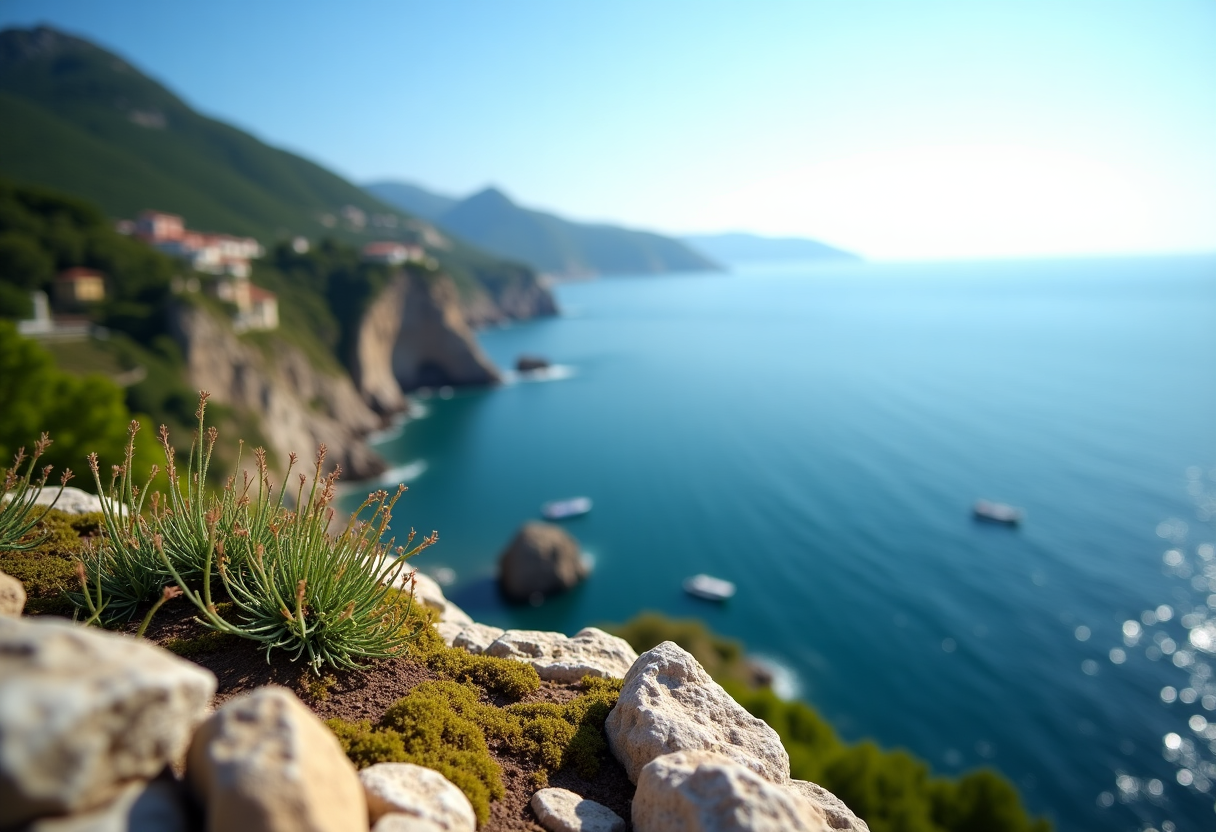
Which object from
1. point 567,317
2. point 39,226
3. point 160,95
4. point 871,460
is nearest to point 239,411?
point 39,226

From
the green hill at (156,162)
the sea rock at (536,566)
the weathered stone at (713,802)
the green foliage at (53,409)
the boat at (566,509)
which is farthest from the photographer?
the green hill at (156,162)

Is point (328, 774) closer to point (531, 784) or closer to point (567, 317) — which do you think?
point (531, 784)

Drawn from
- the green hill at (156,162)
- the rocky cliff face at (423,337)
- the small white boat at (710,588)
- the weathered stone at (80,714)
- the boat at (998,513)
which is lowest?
the small white boat at (710,588)

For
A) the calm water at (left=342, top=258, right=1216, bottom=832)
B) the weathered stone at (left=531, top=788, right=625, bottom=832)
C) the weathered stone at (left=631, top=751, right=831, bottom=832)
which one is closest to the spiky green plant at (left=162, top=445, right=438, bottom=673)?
the weathered stone at (left=531, top=788, right=625, bottom=832)

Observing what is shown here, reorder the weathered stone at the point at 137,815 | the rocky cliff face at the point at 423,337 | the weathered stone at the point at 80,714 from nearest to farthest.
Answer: the weathered stone at the point at 80,714, the weathered stone at the point at 137,815, the rocky cliff face at the point at 423,337

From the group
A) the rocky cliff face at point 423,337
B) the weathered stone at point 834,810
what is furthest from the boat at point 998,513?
the rocky cliff face at point 423,337

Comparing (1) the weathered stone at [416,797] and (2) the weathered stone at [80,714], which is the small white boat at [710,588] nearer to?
(1) the weathered stone at [416,797]

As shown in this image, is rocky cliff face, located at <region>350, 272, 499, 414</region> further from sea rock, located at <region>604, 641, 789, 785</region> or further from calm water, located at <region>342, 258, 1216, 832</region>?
sea rock, located at <region>604, 641, 789, 785</region>
